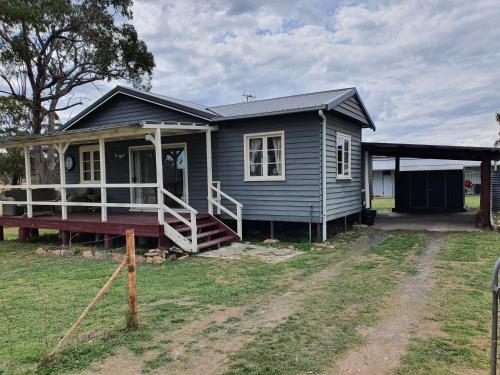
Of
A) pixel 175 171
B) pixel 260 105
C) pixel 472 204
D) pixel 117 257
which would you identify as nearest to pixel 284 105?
pixel 260 105

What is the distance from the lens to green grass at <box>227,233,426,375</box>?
3.19 m

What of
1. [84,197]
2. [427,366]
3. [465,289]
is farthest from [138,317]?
[84,197]

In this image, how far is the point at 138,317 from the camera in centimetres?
429

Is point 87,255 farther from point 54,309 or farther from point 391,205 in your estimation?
point 391,205

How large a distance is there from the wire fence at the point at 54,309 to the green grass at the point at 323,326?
1477mm

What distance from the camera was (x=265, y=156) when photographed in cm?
985

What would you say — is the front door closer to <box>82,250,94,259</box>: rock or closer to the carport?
<box>82,250,94,259</box>: rock

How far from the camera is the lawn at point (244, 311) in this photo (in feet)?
10.9

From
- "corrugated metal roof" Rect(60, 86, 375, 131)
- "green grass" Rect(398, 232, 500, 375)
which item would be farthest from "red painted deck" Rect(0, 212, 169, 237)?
"green grass" Rect(398, 232, 500, 375)

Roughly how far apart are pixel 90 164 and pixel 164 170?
10.4ft

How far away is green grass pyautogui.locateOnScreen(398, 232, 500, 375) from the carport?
15.1ft

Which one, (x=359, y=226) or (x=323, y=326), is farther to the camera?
(x=359, y=226)

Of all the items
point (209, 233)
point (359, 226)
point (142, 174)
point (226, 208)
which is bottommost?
point (359, 226)

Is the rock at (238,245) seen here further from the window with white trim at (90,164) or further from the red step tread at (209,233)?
the window with white trim at (90,164)
